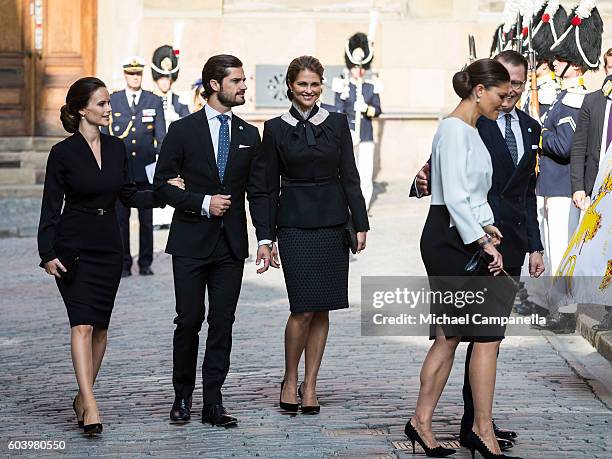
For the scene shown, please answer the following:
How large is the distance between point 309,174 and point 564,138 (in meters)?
3.15

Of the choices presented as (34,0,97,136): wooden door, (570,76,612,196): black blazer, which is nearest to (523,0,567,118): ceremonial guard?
(570,76,612,196): black blazer

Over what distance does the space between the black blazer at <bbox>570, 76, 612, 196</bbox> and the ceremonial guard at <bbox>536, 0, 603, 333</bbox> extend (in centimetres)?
26

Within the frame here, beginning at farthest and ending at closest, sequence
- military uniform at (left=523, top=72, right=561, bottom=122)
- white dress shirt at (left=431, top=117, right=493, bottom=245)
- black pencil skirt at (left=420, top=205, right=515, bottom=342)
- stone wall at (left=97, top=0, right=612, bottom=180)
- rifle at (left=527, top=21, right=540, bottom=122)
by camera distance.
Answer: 1. stone wall at (left=97, top=0, right=612, bottom=180)
2. military uniform at (left=523, top=72, right=561, bottom=122)
3. rifle at (left=527, top=21, right=540, bottom=122)
4. black pencil skirt at (left=420, top=205, right=515, bottom=342)
5. white dress shirt at (left=431, top=117, right=493, bottom=245)

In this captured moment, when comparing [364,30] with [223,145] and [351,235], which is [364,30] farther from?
[223,145]

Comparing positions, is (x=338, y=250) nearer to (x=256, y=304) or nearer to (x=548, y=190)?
(x=548, y=190)

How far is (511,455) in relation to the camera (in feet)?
23.1

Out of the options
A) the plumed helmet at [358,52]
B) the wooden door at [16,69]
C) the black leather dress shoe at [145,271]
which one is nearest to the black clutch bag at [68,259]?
the black leather dress shoe at [145,271]

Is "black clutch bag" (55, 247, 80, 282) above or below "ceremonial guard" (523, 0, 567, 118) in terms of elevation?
below

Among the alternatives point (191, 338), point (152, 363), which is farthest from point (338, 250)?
point (152, 363)

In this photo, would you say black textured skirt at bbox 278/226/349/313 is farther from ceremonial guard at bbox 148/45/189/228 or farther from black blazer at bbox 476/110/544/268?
ceremonial guard at bbox 148/45/189/228

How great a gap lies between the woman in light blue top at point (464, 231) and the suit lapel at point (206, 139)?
1354 mm

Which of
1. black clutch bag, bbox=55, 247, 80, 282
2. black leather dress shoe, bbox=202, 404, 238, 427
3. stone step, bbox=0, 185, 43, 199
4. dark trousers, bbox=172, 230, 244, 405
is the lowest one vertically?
stone step, bbox=0, 185, 43, 199

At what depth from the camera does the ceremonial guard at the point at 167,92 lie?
18.3 metres

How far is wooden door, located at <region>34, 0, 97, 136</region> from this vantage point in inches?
891
